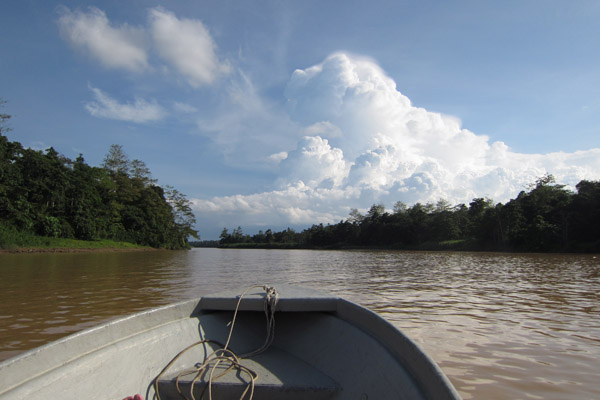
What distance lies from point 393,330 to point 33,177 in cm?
4058

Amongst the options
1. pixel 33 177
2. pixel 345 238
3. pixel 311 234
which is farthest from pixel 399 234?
pixel 33 177

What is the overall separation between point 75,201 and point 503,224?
57.0 metres

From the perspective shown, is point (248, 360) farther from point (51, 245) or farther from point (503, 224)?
point (503, 224)

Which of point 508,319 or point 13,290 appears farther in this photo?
point 13,290

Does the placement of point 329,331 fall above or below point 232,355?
above

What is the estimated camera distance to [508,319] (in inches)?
212

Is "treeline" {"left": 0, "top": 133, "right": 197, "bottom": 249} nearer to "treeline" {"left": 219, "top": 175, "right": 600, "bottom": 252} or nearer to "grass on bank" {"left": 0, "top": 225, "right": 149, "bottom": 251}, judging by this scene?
"grass on bank" {"left": 0, "top": 225, "right": 149, "bottom": 251}

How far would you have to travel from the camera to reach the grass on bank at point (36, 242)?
2428 centimetres

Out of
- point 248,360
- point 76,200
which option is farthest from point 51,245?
point 248,360

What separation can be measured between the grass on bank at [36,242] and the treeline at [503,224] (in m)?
52.2

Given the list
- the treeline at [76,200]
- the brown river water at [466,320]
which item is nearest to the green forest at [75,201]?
the treeline at [76,200]

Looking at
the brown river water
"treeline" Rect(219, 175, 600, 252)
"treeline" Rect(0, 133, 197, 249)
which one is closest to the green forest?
"treeline" Rect(0, 133, 197, 249)

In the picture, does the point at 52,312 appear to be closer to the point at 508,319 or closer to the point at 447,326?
the point at 447,326

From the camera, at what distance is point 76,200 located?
117 feet
